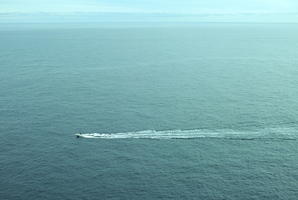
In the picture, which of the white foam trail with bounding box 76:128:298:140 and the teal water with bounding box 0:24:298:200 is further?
the white foam trail with bounding box 76:128:298:140

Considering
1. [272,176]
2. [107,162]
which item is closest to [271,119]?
[272,176]

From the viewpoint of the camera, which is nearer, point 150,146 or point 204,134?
point 150,146

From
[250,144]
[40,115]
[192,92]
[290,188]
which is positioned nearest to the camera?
[290,188]

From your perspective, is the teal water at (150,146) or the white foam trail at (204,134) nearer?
the teal water at (150,146)

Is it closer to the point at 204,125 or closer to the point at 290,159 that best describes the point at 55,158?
the point at 204,125

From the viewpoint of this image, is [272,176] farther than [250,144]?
No

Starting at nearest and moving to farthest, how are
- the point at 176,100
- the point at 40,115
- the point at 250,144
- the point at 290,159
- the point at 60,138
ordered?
1. the point at 290,159
2. the point at 250,144
3. the point at 60,138
4. the point at 40,115
5. the point at 176,100

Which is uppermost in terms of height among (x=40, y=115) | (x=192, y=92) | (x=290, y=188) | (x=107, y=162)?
(x=192, y=92)

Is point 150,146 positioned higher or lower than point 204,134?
lower
